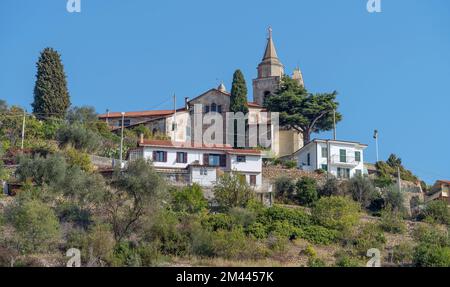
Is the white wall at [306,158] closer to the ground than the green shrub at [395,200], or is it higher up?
higher up

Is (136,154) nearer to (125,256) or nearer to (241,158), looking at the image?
(241,158)

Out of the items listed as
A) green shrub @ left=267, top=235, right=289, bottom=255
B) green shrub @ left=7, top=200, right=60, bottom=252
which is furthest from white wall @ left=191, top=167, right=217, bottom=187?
green shrub @ left=7, top=200, right=60, bottom=252

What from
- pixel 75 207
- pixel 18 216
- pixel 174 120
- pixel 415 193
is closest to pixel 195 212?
pixel 75 207

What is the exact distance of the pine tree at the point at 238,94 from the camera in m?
97.9

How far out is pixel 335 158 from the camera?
86.9 metres

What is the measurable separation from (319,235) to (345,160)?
2225 cm

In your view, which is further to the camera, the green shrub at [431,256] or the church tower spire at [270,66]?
the church tower spire at [270,66]

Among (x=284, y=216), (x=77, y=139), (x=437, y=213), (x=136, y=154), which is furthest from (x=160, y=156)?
(x=437, y=213)

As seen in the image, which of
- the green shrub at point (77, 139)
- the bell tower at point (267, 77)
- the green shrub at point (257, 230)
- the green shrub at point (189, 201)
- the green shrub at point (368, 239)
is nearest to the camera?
the green shrub at point (368, 239)

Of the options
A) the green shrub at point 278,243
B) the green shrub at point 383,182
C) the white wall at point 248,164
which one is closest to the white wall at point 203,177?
the white wall at point 248,164

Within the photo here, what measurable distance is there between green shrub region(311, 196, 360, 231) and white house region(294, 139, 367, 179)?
49.7ft

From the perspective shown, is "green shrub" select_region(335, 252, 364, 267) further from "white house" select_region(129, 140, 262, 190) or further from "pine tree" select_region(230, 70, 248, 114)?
"pine tree" select_region(230, 70, 248, 114)

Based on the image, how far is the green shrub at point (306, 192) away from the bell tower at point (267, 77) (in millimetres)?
29847

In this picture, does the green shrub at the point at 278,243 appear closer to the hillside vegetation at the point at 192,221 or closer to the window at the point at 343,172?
the hillside vegetation at the point at 192,221
